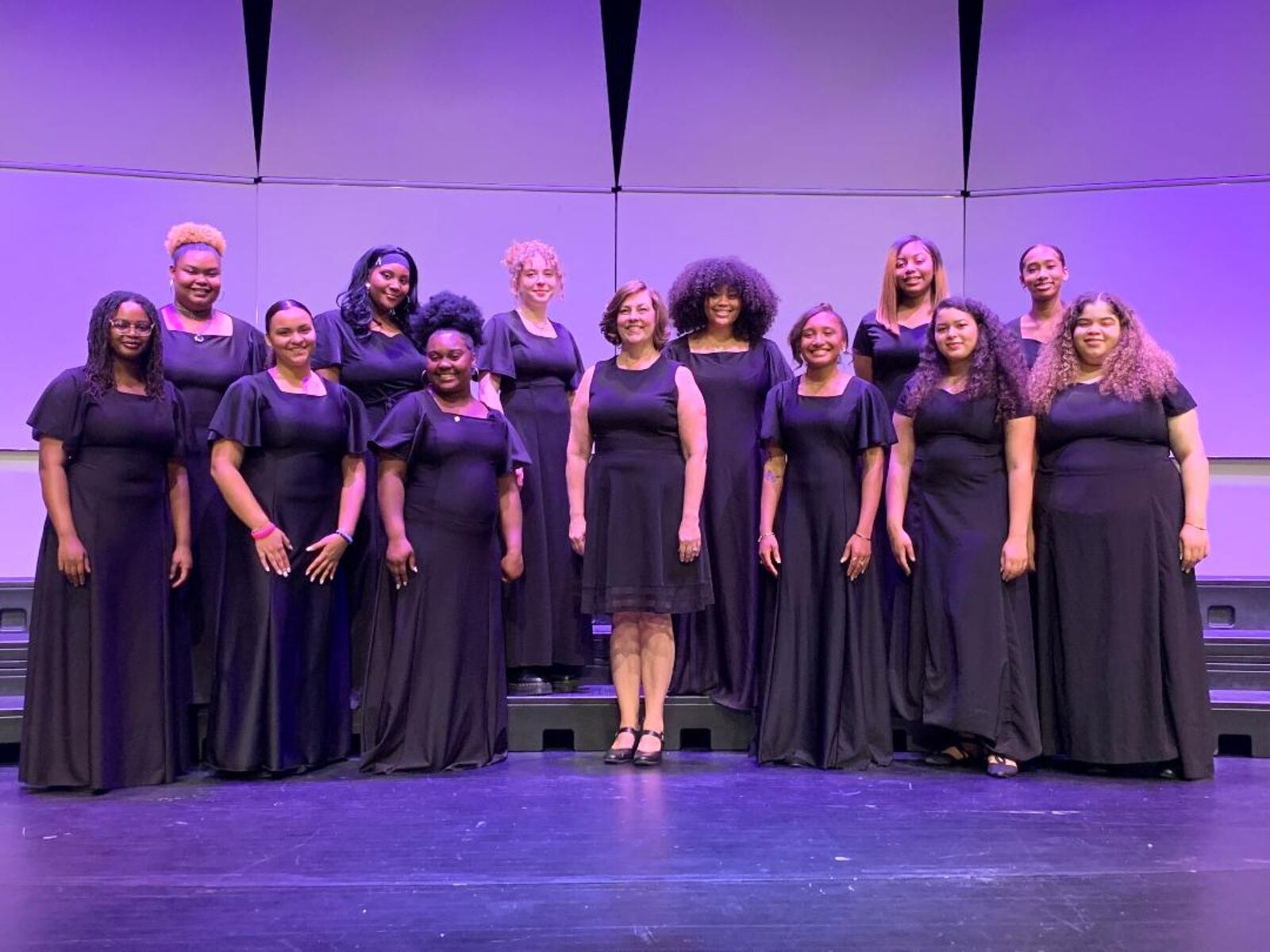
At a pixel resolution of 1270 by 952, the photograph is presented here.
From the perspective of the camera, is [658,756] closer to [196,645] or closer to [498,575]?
[498,575]

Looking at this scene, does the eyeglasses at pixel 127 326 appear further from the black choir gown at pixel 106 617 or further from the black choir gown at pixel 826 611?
the black choir gown at pixel 826 611

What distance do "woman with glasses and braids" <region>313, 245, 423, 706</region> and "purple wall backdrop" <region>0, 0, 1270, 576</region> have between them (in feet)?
5.53

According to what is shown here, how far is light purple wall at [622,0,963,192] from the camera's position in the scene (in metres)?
5.94

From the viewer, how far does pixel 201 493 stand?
390 cm

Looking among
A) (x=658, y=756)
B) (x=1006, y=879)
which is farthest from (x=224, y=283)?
(x=1006, y=879)

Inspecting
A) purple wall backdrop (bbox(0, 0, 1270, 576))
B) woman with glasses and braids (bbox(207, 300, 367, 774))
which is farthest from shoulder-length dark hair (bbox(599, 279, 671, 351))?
purple wall backdrop (bbox(0, 0, 1270, 576))

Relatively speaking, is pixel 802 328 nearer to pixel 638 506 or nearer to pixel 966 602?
pixel 638 506

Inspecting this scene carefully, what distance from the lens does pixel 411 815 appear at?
10.3 ft

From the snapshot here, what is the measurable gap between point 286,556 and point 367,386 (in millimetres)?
760

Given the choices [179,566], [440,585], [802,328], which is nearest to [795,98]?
[802,328]

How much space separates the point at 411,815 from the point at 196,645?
1.23 m

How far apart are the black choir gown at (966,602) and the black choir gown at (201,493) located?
7.51 feet

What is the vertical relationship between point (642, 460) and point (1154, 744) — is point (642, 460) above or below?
above

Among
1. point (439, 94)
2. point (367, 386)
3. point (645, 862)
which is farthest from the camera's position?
point (439, 94)
